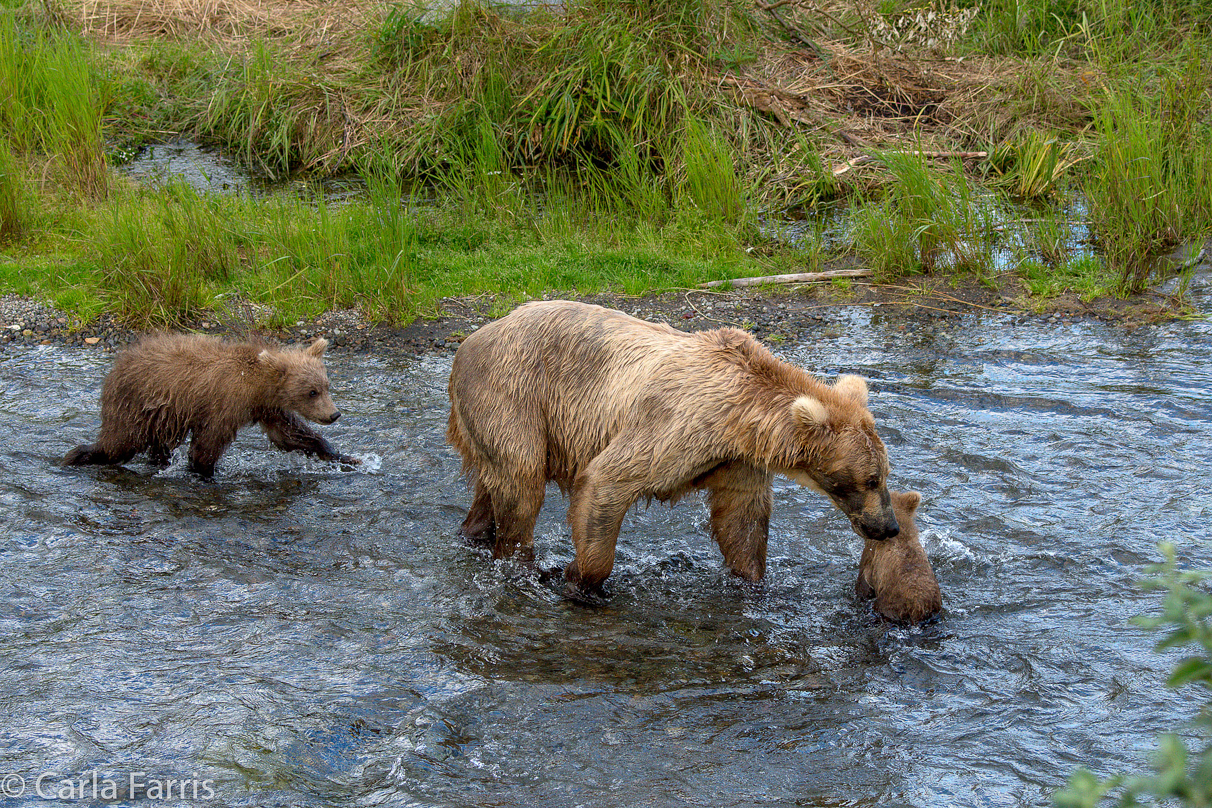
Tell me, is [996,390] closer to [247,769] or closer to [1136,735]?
[1136,735]

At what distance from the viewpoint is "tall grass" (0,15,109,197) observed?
9.96m

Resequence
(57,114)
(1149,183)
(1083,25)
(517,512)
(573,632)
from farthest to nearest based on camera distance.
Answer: (1083,25)
(57,114)
(1149,183)
(517,512)
(573,632)

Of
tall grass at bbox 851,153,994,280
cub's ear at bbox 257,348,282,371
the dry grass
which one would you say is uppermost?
the dry grass

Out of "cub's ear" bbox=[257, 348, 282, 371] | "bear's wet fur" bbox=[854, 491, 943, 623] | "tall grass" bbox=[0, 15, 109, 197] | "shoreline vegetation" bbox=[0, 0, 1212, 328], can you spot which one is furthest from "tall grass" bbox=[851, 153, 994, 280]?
"tall grass" bbox=[0, 15, 109, 197]

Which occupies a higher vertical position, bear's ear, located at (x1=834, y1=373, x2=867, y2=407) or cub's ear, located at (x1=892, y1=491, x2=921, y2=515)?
bear's ear, located at (x1=834, y1=373, x2=867, y2=407)

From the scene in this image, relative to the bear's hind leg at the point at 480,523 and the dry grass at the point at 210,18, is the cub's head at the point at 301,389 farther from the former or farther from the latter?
the dry grass at the point at 210,18

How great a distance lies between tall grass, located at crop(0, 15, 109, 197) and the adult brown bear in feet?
22.1

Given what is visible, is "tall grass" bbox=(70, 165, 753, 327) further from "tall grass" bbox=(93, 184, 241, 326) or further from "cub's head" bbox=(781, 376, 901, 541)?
"cub's head" bbox=(781, 376, 901, 541)

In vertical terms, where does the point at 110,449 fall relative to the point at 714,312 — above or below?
below

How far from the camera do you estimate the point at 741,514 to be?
499cm

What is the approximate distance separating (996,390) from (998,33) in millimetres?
7651

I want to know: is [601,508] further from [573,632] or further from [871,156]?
[871,156]

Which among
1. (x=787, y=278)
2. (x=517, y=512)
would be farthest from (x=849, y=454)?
(x=787, y=278)

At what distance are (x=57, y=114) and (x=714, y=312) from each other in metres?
6.57
